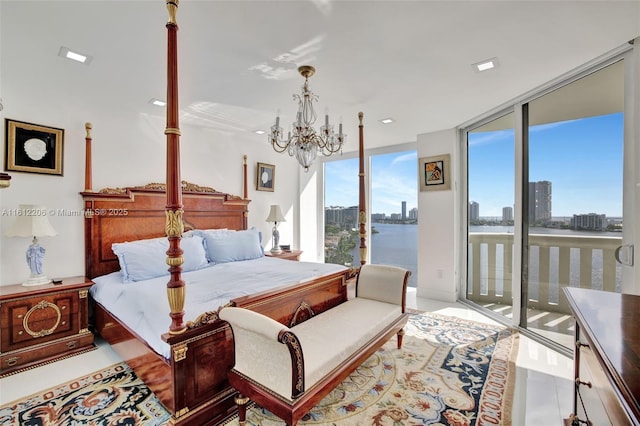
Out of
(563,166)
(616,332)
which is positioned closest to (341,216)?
(563,166)

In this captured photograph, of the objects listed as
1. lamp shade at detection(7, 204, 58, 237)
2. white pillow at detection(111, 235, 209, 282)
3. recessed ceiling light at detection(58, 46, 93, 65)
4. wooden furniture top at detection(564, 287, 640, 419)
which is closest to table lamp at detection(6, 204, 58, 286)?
lamp shade at detection(7, 204, 58, 237)

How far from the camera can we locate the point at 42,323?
95.3 inches

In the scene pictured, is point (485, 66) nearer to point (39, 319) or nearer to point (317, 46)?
point (317, 46)

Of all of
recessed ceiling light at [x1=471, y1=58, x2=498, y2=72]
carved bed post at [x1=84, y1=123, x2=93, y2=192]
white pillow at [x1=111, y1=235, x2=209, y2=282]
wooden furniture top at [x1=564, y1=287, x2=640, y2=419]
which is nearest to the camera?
wooden furniture top at [x1=564, y1=287, x2=640, y2=419]

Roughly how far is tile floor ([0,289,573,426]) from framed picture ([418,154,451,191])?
2174mm

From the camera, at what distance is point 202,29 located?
186cm

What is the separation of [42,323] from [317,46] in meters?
3.25

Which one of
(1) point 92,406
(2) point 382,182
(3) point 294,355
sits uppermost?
(2) point 382,182

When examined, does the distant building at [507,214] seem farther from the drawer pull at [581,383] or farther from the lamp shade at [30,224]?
the lamp shade at [30,224]

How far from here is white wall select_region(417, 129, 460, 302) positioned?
161 inches

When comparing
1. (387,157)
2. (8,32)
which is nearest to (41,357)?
(8,32)

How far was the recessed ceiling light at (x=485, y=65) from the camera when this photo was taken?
7.34ft

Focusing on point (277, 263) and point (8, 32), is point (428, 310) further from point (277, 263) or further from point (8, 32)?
point (8, 32)

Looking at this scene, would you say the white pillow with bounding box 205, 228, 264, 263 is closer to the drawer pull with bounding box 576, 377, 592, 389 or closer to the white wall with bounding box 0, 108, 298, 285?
the white wall with bounding box 0, 108, 298, 285
